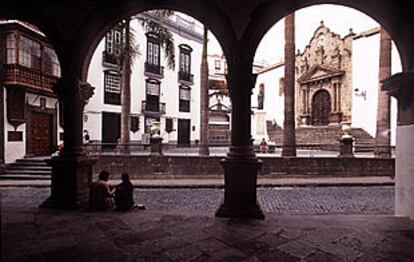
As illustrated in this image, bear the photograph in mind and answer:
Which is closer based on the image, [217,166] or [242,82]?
[242,82]

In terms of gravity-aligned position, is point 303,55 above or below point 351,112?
above

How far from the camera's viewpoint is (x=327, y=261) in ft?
10.2

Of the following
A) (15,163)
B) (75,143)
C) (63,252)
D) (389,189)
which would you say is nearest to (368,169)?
(389,189)

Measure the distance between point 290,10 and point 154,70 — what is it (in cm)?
2106

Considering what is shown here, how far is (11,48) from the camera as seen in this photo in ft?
44.7

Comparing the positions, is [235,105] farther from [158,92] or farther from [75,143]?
[158,92]

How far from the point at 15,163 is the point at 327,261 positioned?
13.7m

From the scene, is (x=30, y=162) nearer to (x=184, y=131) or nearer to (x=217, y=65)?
(x=184, y=131)

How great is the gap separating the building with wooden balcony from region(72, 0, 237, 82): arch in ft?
27.7

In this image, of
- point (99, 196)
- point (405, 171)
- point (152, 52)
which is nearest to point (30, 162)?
point (99, 196)

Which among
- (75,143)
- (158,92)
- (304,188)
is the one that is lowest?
(304,188)

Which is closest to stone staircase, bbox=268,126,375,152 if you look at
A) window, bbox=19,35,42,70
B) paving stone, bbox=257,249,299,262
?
window, bbox=19,35,42,70

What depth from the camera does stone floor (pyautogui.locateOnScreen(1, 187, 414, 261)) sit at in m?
3.20

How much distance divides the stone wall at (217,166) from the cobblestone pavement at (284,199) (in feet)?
5.57
